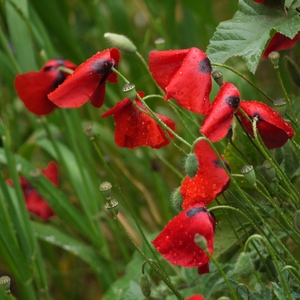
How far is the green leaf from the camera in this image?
950 mm

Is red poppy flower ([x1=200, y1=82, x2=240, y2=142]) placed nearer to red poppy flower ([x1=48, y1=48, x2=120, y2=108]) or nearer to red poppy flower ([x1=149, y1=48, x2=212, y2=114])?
red poppy flower ([x1=149, y1=48, x2=212, y2=114])

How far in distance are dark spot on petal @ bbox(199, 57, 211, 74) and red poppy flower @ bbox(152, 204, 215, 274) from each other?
0.16m

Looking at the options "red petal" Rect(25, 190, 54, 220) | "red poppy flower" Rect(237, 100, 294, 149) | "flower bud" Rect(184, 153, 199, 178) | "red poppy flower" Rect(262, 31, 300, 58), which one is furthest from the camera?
"red petal" Rect(25, 190, 54, 220)

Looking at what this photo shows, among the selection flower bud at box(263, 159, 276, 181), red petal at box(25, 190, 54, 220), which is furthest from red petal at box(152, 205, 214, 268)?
red petal at box(25, 190, 54, 220)

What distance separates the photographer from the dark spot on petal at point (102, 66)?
96 cm

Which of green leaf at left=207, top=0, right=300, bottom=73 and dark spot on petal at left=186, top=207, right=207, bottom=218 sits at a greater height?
green leaf at left=207, top=0, right=300, bottom=73

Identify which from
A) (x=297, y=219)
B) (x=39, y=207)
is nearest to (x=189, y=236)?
(x=297, y=219)

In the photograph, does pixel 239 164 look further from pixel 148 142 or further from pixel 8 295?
pixel 8 295

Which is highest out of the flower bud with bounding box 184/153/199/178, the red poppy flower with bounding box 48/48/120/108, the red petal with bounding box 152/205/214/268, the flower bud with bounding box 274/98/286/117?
the red poppy flower with bounding box 48/48/120/108

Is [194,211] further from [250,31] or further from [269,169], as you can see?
[250,31]

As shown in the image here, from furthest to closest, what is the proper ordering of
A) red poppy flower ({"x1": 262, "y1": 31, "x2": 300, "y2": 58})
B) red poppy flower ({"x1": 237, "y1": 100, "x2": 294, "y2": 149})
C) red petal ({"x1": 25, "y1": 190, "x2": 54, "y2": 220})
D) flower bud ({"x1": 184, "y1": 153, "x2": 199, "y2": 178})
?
1. red petal ({"x1": 25, "y1": 190, "x2": 54, "y2": 220})
2. red poppy flower ({"x1": 262, "y1": 31, "x2": 300, "y2": 58})
3. red poppy flower ({"x1": 237, "y1": 100, "x2": 294, "y2": 149})
4. flower bud ({"x1": 184, "y1": 153, "x2": 199, "y2": 178})

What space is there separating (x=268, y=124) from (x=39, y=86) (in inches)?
15.9

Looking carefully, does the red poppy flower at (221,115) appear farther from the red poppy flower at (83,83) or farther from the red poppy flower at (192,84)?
the red poppy flower at (83,83)

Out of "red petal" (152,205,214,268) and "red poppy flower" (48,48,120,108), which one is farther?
"red poppy flower" (48,48,120,108)
